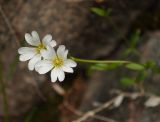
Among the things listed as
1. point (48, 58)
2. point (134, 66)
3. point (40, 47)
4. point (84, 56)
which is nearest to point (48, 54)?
point (48, 58)

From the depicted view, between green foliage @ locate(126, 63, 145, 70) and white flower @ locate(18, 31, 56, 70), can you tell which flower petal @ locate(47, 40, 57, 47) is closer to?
white flower @ locate(18, 31, 56, 70)

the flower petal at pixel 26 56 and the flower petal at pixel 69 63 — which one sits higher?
the flower petal at pixel 26 56

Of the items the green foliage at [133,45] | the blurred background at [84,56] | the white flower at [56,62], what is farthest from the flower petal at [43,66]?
the green foliage at [133,45]

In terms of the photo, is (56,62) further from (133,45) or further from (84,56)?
(84,56)

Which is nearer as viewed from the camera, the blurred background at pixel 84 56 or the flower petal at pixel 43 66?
the flower petal at pixel 43 66

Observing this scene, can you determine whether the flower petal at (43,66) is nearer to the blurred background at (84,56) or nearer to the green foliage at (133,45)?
the blurred background at (84,56)

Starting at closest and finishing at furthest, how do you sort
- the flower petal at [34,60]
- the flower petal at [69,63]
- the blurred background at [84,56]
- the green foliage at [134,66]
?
the flower petal at [69,63], the flower petal at [34,60], the green foliage at [134,66], the blurred background at [84,56]

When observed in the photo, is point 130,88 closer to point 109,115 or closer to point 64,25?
point 109,115
